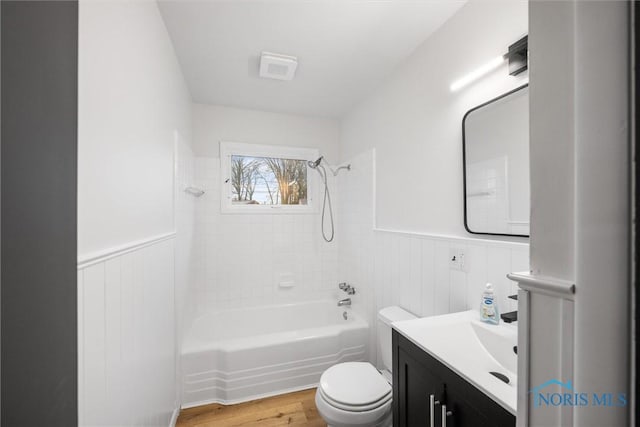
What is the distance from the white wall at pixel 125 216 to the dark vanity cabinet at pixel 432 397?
1.08 meters

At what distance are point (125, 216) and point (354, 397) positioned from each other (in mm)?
1379

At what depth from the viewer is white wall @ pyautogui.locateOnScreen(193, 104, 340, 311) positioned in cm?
281

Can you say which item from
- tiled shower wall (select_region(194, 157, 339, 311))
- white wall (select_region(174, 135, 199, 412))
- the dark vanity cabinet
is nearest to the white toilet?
the dark vanity cabinet

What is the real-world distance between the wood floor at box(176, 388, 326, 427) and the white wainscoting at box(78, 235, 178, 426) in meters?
0.28

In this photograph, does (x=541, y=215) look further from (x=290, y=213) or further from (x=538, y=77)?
(x=290, y=213)

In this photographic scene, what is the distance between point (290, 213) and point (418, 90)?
5.79ft

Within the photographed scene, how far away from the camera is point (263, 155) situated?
3.00 m

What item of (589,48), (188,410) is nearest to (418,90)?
(589,48)

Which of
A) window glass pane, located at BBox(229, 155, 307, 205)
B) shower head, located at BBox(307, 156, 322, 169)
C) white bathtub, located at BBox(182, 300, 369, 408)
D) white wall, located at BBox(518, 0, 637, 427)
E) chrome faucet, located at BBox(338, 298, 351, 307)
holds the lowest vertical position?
white bathtub, located at BBox(182, 300, 369, 408)

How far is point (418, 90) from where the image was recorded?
6.10ft

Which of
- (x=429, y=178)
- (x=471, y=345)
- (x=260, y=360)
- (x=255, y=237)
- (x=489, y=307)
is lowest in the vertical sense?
(x=260, y=360)

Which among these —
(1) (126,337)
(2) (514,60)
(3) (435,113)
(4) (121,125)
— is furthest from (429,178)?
(1) (126,337)

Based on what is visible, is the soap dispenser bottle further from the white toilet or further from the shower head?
the shower head

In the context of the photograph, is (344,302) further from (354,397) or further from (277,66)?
(277,66)
